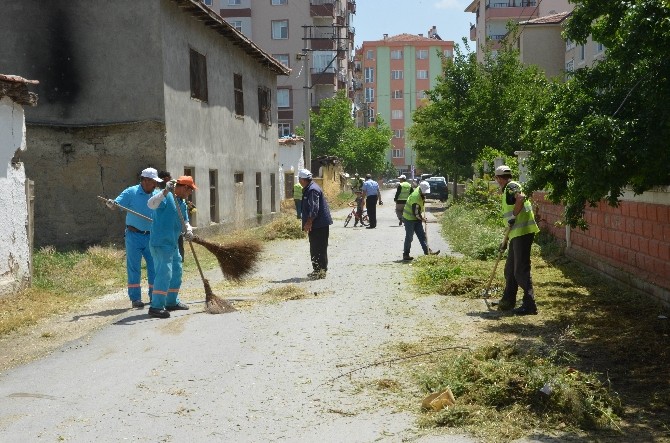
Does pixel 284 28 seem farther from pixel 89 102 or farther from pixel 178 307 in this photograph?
pixel 178 307

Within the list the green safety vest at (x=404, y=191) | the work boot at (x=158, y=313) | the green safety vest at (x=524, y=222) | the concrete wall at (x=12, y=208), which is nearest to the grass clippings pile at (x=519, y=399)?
the green safety vest at (x=524, y=222)

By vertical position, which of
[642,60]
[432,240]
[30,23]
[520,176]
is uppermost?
[30,23]

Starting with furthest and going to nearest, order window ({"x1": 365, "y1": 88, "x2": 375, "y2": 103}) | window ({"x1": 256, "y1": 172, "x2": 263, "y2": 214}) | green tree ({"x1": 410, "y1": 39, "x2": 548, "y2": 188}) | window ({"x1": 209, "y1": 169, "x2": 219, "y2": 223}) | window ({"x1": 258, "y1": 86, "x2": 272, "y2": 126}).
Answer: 1. window ({"x1": 365, "y1": 88, "x2": 375, "y2": 103})
2. green tree ({"x1": 410, "y1": 39, "x2": 548, "y2": 188})
3. window ({"x1": 256, "y1": 172, "x2": 263, "y2": 214})
4. window ({"x1": 258, "y1": 86, "x2": 272, "y2": 126})
5. window ({"x1": 209, "y1": 169, "x2": 219, "y2": 223})

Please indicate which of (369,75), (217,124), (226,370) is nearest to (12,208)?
(226,370)

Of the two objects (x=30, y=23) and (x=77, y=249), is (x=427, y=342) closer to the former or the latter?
(x=77, y=249)

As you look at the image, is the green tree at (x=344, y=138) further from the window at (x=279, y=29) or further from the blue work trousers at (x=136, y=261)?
the blue work trousers at (x=136, y=261)

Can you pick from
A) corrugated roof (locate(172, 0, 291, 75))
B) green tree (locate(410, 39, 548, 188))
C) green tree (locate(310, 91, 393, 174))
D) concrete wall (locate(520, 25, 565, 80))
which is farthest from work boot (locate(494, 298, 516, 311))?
green tree (locate(310, 91, 393, 174))

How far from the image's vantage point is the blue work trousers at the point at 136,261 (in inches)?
438

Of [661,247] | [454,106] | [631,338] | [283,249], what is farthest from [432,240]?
[454,106]

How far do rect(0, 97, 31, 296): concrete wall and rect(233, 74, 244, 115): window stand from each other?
14743mm

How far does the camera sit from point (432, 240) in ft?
72.8

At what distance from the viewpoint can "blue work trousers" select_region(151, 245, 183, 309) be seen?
33.5 ft

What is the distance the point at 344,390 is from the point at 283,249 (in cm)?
1391

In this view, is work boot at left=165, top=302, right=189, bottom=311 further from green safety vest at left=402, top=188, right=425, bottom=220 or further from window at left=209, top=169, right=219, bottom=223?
window at left=209, top=169, right=219, bottom=223
